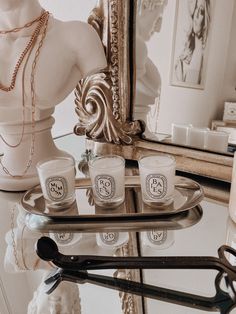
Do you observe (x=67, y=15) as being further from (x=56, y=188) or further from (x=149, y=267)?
(x=149, y=267)

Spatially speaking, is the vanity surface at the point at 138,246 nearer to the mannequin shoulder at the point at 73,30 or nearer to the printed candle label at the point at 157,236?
the printed candle label at the point at 157,236

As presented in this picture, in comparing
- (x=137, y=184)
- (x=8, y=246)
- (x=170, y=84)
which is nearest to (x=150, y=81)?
(x=170, y=84)

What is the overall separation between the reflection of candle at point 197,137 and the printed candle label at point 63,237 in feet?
0.73

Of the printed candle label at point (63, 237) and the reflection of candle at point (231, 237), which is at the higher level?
the reflection of candle at point (231, 237)

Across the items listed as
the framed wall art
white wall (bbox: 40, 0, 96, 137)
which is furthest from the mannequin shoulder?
white wall (bbox: 40, 0, 96, 137)

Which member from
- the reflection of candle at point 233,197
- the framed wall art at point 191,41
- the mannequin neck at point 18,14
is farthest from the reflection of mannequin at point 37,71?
the reflection of candle at point 233,197

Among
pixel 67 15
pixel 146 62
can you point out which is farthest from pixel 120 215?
pixel 67 15

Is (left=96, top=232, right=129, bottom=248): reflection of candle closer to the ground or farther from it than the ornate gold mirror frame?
closer to the ground

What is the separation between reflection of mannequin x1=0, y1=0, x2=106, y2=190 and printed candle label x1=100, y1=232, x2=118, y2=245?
0.15 m

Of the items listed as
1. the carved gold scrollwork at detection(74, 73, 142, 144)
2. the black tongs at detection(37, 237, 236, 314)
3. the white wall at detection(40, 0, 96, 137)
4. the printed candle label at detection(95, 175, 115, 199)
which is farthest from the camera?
the white wall at detection(40, 0, 96, 137)

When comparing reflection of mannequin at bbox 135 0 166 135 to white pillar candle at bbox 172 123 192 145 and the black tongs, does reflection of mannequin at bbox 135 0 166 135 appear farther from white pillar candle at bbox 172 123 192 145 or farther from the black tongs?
the black tongs

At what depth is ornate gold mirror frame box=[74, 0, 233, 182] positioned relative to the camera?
20.2 inches

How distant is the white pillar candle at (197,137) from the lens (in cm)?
52

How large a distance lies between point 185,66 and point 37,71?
0.20m
